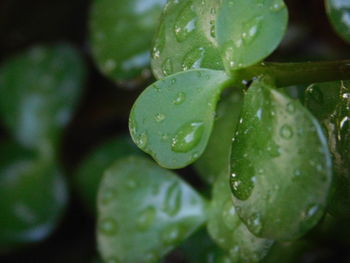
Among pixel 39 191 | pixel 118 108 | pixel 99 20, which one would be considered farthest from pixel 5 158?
pixel 99 20

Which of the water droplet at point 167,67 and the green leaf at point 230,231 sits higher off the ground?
the water droplet at point 167,67

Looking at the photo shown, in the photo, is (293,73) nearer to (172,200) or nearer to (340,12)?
(340,12)

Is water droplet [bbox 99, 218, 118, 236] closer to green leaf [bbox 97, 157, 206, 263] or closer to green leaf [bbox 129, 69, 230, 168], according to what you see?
green leaf [bbox 97, 157, 206, 263]

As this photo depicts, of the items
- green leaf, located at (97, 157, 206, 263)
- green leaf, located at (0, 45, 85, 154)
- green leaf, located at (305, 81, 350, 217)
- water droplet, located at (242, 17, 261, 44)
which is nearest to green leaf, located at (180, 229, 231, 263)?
green leaf, located at (97, 157, 206, 263)

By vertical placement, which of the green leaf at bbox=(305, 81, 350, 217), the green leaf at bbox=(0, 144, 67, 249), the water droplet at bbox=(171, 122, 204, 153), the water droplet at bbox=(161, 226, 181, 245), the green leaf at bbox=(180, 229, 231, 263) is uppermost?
the water droplet at bbox=(171, 122, 204, 153)

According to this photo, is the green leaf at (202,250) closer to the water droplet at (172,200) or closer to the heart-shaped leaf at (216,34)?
the water droplet at (172,200)

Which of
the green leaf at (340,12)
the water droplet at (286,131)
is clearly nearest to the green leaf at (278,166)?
the water droplet at (286,131)

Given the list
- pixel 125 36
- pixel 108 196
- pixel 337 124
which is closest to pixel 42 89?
pixel 125 36

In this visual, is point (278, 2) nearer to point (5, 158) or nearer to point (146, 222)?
point (146, 222)
